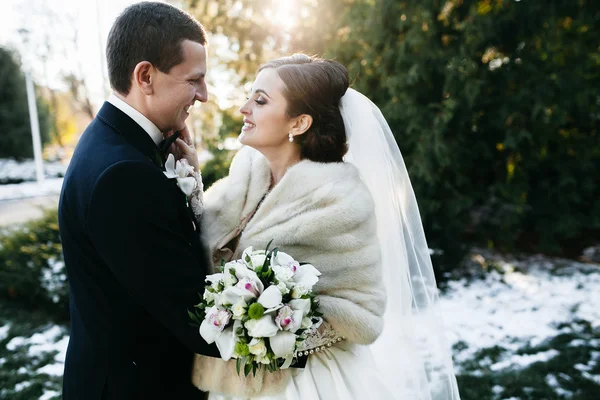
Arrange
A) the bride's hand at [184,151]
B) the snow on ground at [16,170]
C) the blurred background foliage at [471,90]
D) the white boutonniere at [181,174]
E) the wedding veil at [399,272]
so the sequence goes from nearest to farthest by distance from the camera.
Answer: the white boutonniere at [181,174] → the bride's hand at [184,151] → the wedding veil at [399,272] → the blurred background foliage at [471,90] → the snow on ground at [16,170]

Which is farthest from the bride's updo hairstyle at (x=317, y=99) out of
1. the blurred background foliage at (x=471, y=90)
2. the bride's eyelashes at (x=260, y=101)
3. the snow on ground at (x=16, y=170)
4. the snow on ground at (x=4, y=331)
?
the snow on ground at (x=16, y=170)

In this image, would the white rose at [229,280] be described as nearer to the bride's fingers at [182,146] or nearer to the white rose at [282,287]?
the white rose at [282,287]

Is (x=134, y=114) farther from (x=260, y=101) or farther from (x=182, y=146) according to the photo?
(x=260, y=101)

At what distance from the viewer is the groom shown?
170 centimetres

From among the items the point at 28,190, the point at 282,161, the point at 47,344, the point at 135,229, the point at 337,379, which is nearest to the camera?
the point at 135,229

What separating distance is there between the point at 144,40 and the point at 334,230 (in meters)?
1.09

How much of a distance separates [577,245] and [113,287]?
26.9 ft

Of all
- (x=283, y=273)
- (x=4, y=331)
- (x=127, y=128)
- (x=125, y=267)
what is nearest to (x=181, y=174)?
(x=127, y=128)

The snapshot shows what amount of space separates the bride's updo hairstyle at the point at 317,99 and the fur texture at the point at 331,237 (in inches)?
9.1

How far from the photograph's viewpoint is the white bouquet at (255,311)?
1697 millimetres

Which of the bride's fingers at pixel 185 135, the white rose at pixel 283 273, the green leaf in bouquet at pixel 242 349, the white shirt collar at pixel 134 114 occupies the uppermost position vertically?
the white shirt collar at pixel 134 114

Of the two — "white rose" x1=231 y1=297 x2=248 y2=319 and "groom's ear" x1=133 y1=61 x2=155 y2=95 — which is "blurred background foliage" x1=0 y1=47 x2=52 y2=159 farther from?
"white rose" x1=231 y1=297 x2=248 y2=319

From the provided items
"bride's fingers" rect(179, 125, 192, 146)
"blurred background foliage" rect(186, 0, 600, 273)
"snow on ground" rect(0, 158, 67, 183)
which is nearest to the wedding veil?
"bride's fingers" rect(179, 125, 192, 146)

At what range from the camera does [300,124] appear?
2.51 metres
